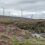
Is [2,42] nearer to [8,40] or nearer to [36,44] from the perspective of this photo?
[8,40]

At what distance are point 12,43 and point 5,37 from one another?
1.49m

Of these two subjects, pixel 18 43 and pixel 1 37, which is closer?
pixel 18 43

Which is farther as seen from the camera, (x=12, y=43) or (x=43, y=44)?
(x=43, y=44)

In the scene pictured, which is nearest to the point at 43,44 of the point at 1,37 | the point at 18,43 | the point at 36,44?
the point at 36,44

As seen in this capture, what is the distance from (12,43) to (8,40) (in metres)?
0.76

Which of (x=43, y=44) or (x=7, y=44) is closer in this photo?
(x=7, y=44)

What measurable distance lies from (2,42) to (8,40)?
53cm

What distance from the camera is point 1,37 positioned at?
37.5ft

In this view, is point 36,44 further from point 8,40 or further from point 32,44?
point 8,40

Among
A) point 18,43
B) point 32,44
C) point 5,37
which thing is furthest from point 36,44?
point 5,37

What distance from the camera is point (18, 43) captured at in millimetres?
10328

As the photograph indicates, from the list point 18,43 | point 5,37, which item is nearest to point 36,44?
point 18,43

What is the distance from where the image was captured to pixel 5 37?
37.7ft

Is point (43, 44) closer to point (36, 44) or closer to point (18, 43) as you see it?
point (36, 44)
